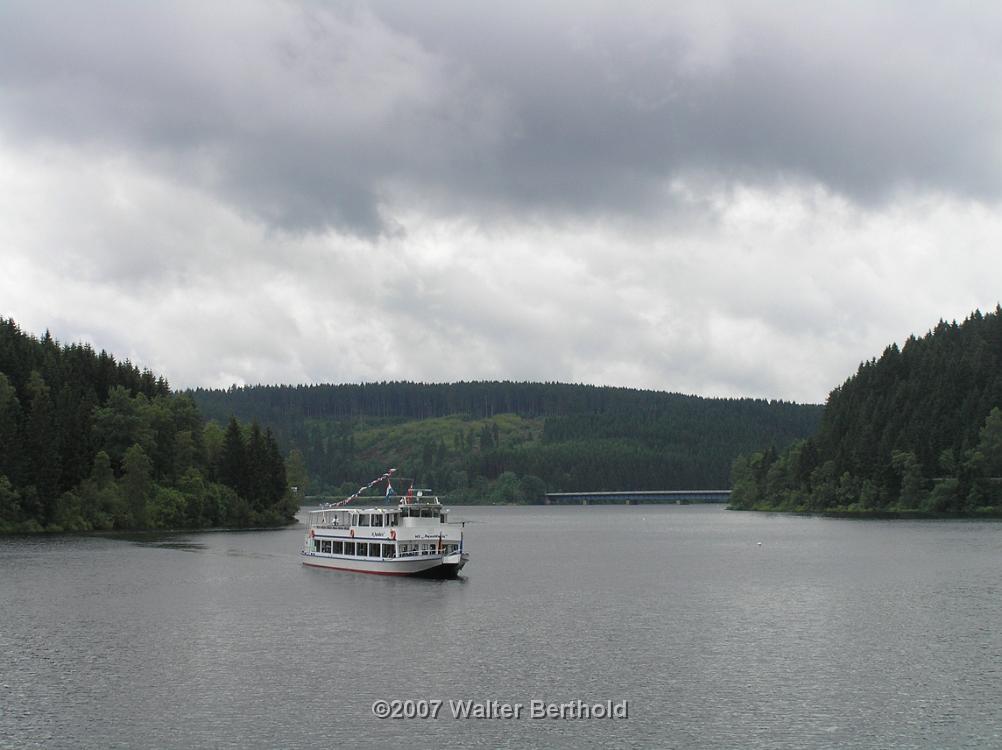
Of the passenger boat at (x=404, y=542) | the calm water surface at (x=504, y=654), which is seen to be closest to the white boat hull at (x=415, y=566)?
the passenger boat at (x=404, y=542)

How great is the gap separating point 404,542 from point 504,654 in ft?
171

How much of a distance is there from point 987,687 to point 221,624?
56669 mm

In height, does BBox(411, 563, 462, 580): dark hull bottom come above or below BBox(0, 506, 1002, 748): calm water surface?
above

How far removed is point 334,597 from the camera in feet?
340

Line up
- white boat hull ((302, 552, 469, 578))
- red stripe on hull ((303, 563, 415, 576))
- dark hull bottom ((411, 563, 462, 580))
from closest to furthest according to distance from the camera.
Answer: white boat hull ((302, 552, 469, 578)) → dark hull bottom ((411, 563, 462, 580)) → red stripe on hull ((303, 563, 415, 576))

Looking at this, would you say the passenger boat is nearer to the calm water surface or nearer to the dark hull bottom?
the dark hull bottom

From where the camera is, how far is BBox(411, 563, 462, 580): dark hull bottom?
391ft

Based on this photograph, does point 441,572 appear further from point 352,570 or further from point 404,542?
point 352,570

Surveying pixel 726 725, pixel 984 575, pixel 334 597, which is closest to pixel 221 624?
pixel 334 597

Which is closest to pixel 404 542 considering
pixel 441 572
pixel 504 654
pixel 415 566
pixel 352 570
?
pixel 415 566

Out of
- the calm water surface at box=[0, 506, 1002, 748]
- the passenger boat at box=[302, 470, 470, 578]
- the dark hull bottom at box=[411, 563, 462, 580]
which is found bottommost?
the calm water surface at box=[0, 506, 1002, 748]

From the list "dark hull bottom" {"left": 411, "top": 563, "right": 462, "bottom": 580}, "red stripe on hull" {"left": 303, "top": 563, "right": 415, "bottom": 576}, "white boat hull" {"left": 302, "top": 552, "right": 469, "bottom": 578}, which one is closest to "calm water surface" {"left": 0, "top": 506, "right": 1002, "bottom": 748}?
"red stripe on hull" {"left": 303, "top": 563, "right": 415, "bottom": 576}

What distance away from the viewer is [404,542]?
121562mm

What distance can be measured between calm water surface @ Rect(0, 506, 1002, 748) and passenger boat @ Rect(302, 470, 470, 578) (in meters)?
2.69
